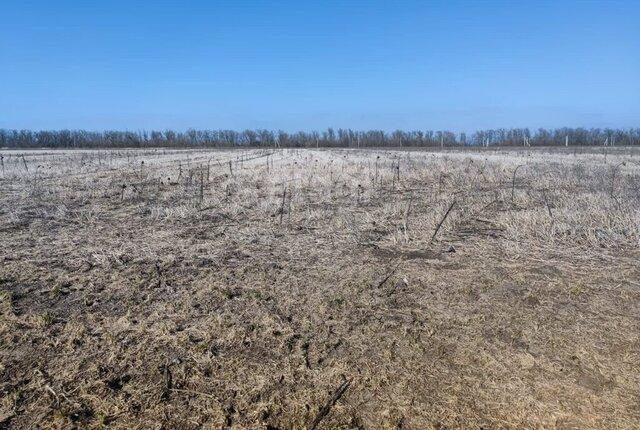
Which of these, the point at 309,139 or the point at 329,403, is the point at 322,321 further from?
the point at 309,139

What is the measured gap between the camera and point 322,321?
12.7ft

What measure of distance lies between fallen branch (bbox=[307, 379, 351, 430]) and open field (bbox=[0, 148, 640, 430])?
2cm

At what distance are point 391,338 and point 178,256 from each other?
3.35 metres

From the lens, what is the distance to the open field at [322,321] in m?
2.71

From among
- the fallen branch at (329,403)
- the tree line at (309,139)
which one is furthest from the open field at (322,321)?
the tree line at (309,139)

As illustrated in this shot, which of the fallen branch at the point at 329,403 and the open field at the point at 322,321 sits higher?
the open field at the point at 322,321

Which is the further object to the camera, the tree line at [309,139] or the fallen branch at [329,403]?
the tree line at [309,139]

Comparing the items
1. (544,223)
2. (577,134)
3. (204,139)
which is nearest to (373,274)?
(544,223)

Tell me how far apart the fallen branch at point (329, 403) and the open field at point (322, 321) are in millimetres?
19

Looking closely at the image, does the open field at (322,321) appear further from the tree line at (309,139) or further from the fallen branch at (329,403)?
the tree line at (309,139)

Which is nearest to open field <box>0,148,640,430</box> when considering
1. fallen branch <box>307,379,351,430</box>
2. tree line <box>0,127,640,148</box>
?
fallen branch <box>307,379,351,430</box>

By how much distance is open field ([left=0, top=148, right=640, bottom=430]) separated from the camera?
2.71 meters

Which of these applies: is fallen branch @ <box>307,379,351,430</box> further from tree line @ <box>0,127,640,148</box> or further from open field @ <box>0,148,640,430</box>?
tree line @ <box>0,127,640,148</box>

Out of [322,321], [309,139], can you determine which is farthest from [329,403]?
[309,139]
